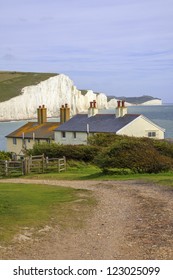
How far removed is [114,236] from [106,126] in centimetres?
3860

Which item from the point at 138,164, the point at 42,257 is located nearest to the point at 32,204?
the point at 42,257

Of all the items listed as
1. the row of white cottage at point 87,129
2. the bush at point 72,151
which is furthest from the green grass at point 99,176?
the row of white cottage at point 87,129

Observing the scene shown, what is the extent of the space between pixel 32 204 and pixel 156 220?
4.32 metres

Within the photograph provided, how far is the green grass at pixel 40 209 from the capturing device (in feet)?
42.0

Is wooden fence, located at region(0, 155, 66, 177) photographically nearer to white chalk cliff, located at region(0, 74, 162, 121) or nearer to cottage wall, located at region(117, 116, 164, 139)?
cottage wall, located at region(117, 116, 164, 139)

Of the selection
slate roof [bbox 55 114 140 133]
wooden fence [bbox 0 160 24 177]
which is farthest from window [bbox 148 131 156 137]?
wooden fence [bbox 0 160 24 177]

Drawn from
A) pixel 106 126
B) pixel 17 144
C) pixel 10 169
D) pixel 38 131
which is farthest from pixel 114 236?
pixel 17 144

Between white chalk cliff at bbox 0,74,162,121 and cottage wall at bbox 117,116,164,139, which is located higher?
white chalk cliff at bbox 0,74,162,121

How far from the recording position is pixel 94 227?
13281 millimetres

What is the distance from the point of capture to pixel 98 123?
52344 mm

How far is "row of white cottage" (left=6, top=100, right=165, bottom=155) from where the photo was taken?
5056cm

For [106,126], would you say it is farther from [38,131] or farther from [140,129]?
[38,131]

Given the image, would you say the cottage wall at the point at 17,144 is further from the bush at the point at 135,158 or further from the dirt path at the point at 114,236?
the dirt path at the point at 114,236
